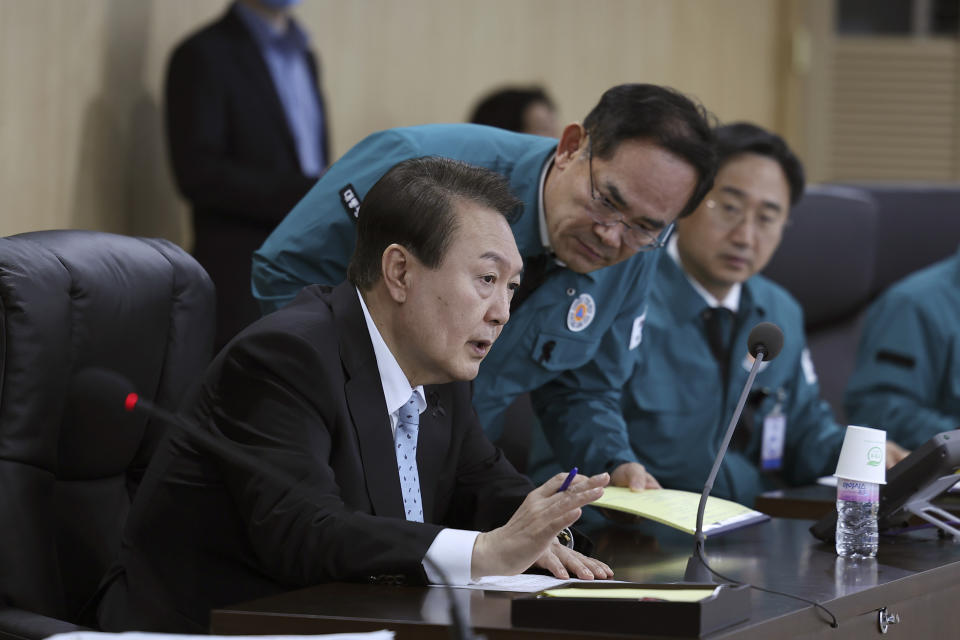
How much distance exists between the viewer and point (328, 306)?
155cm

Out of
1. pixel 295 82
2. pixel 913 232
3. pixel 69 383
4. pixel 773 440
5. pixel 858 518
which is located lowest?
pixel 773 440

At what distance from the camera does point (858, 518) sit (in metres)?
1.68

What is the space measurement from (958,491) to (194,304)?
124cm

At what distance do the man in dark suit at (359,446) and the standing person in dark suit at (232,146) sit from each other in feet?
5.28

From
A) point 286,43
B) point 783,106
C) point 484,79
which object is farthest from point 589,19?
point 286,43

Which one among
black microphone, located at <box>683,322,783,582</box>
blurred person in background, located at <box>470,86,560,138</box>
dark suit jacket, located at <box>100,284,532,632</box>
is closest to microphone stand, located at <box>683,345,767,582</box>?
black microphone, located at <box>683,322,783,582</box>

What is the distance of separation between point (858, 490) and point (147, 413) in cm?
92

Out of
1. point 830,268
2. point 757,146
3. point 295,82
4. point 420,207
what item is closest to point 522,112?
point 295,82

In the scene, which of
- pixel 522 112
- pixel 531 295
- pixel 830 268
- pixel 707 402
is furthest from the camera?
pixel 522 112

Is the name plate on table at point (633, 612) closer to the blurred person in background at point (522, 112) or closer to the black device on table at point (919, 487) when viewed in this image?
the black device on table at point (919, 487)

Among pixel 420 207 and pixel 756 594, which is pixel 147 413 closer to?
pixel 420 207

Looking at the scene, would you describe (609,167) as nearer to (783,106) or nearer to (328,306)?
(328,306)

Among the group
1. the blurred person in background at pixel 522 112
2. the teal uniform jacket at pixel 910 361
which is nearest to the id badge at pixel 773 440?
the teal uniform jacket at pixel 910 361

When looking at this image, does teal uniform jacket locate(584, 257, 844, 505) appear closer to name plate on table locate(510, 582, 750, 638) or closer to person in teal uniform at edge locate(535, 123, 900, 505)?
person in teal uniform at edge locate(535, 123, 900, 505)
